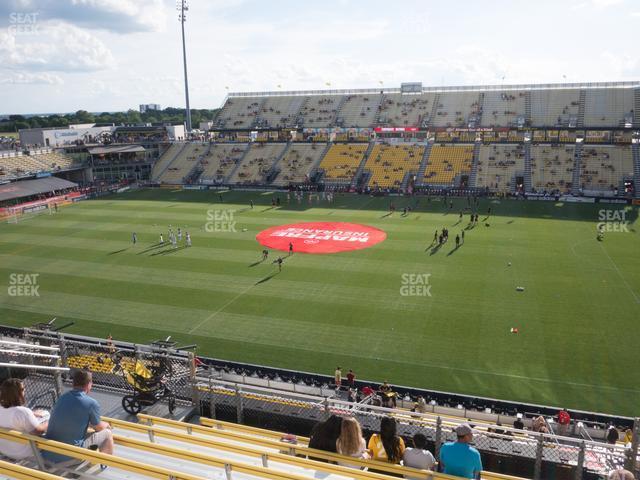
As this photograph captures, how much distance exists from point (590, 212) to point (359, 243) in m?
23.5

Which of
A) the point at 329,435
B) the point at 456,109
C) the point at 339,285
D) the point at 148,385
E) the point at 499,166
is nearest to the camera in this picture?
the point at 329,435

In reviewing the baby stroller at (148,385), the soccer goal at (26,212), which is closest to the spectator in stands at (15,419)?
the baby stroller at (148,385)

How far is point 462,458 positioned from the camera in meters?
6.14

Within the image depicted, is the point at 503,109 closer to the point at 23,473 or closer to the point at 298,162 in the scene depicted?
the point at 298,162

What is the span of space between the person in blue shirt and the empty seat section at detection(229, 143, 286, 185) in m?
60.4

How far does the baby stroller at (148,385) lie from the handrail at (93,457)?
149 inches

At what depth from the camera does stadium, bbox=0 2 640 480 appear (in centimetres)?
884

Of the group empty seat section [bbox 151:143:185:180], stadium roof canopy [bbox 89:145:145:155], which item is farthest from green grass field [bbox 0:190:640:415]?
empty seat section [bbox 151:143:185:180]

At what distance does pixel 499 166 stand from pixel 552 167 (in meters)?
5.66

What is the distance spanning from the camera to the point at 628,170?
53250 millimetres

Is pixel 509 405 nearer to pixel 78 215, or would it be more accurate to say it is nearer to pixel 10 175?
pixel 78 215

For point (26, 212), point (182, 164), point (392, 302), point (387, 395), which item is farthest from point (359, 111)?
point (387, 395)

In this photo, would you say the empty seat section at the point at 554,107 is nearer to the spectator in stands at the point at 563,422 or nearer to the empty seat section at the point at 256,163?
the empty seat section at the point at 256,163

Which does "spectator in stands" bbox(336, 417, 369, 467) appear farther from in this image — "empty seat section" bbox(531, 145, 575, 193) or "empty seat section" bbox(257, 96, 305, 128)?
"empty seat section" bbox(257, 96, 305, 128)
